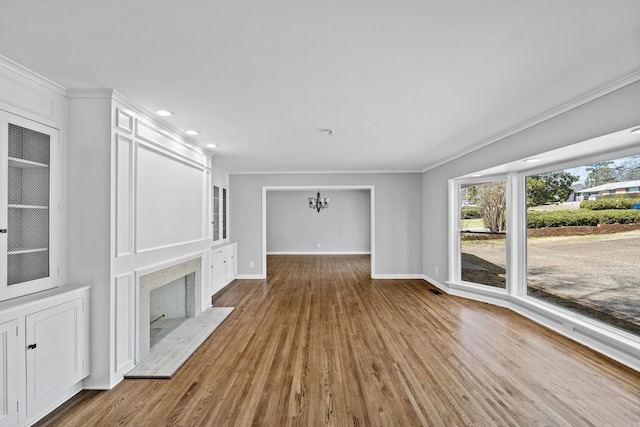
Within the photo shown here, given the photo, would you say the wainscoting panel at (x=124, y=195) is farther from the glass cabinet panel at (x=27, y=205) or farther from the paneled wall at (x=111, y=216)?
the glass cabinet panel at (x=27, y=205)

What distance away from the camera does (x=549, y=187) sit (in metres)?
3.96

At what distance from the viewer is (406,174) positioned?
660cm

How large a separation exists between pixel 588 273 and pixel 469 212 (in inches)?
73.6

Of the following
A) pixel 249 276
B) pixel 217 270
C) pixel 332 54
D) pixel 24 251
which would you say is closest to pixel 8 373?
pixel 24 251

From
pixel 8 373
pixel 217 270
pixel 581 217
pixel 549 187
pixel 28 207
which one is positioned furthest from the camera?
pixel 217 270

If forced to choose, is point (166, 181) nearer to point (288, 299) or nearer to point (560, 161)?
point (288, 299)

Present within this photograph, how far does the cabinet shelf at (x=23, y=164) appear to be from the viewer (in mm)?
2010

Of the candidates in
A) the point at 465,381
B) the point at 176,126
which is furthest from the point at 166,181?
the point at 465,381

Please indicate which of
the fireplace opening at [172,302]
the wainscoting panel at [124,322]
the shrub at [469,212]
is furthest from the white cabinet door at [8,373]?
the shrub at [469,212]

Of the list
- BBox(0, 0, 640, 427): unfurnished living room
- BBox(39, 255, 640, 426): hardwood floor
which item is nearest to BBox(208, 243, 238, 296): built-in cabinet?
BBox(0, 0, 640, 427): unfurnished living room

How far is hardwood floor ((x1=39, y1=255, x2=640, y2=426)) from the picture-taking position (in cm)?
210

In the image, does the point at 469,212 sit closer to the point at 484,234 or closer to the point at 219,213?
the point at 484,234

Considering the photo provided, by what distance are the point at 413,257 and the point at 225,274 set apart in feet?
13.6

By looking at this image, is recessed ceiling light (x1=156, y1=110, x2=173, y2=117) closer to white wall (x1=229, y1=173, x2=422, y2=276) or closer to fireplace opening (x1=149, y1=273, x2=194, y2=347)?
fireplace opening (x1=149, y1=273, x2=194, y2=347)
